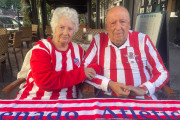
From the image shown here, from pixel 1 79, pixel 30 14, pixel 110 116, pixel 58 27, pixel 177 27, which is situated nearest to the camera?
pixel 110 116

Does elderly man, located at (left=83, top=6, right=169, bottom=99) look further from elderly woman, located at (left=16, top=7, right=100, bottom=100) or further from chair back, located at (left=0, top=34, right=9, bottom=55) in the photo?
chair back, located at (left=0, top=34, right=9, bottom=55)

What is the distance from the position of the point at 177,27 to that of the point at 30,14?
8.13m

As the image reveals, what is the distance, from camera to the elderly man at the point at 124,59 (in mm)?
1621

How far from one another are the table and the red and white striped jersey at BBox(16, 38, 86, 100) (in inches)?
13.3

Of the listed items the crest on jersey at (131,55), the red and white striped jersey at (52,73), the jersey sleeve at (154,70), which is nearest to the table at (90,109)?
the red and white striped jersey at (52,73)

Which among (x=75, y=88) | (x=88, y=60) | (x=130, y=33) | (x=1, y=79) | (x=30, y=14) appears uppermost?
(x=30, y=14)

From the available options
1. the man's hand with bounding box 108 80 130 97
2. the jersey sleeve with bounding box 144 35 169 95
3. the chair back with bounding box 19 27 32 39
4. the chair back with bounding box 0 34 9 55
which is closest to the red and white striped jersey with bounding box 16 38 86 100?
the man's hand with bounding box 108 80 130 97

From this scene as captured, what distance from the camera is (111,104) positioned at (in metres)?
1.05

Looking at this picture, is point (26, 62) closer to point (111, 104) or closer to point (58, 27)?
point (58, 27)

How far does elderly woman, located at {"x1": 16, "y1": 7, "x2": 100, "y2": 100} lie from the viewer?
1.40 metres

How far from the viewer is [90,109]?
1007 millimetres

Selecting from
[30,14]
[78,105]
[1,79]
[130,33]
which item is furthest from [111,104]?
[30,14]

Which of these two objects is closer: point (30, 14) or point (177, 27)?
point (177, 27)

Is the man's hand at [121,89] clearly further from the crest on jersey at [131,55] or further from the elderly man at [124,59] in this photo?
the crest on jersey at [131,55]
